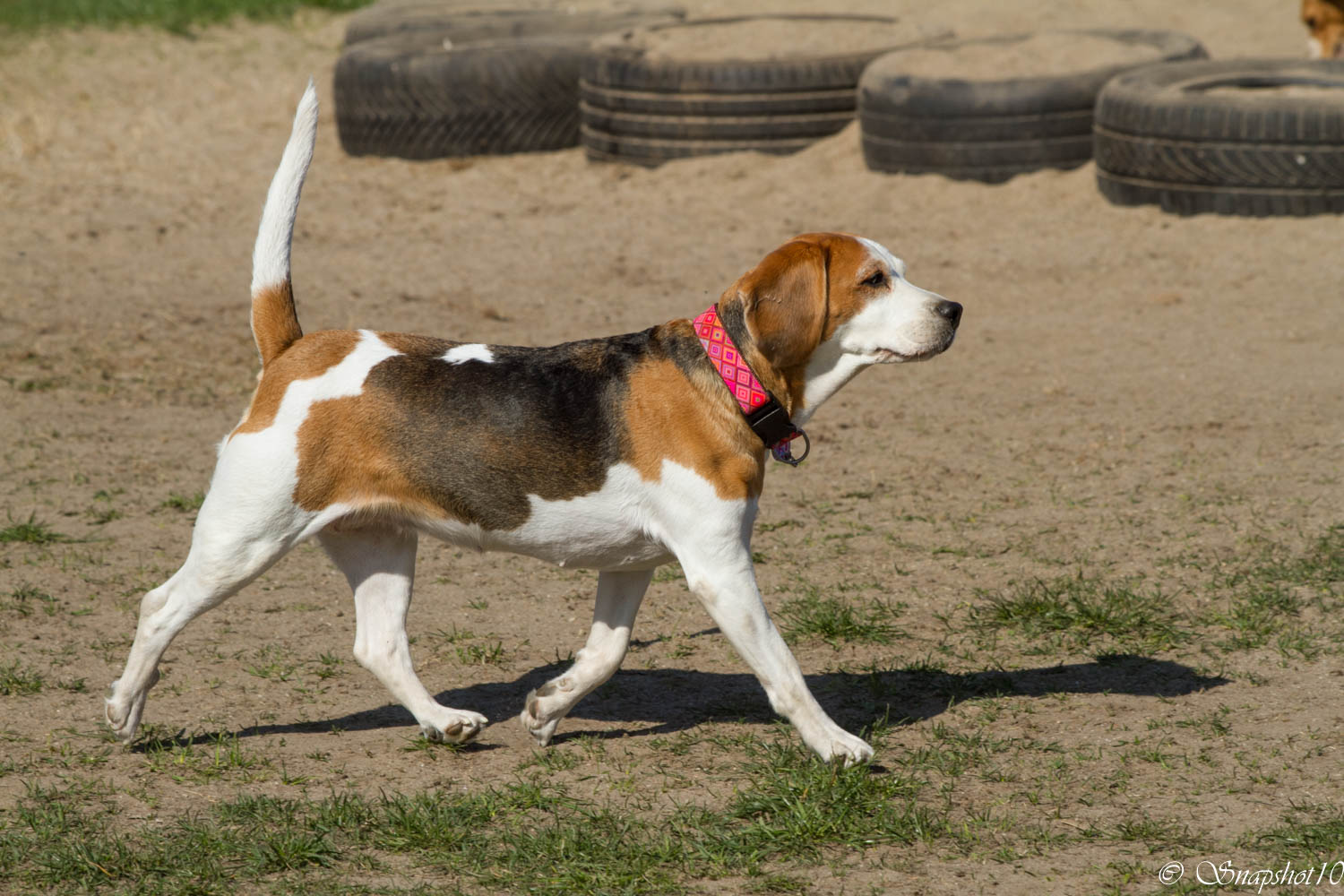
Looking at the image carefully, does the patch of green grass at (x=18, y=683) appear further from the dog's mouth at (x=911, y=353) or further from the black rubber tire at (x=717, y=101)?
the black rubber tire at (x=717, y=101)

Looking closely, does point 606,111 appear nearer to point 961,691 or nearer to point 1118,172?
point 1118,172

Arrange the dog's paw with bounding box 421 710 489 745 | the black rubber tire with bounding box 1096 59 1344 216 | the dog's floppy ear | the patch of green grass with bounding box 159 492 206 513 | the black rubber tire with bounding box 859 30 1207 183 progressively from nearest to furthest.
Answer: the dog's floppy ear < the dog's paw with bounding box 421 710 489 745 < the patch of green grass with bounding box 159 492 206 513 < the black rubber tire with bounding box 1096 59 1344 216 < the black rubber tire with bounding box 859 30 1207 183

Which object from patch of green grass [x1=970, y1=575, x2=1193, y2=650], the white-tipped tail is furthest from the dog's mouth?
the white-tipped tail

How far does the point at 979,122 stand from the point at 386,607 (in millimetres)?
7648

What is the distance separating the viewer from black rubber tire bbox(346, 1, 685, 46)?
1496 cm

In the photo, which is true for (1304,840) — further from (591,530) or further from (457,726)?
(457,726)

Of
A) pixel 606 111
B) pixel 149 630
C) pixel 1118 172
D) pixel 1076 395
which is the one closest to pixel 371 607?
pixel 149 630

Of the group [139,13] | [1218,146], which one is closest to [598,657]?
[1218,146]

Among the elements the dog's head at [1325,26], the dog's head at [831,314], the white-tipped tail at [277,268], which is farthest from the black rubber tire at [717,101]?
the dog's head at [831,314]

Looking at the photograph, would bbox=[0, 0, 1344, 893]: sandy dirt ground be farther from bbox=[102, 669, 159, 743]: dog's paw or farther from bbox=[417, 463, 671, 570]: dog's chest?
bbox=[417, 463, 671, 570]: dog's chest

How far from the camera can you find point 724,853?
3947mm

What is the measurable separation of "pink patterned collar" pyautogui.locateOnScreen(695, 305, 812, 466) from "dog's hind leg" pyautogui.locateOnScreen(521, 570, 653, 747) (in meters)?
0.64

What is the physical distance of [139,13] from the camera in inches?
711

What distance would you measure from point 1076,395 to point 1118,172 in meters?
3.25
